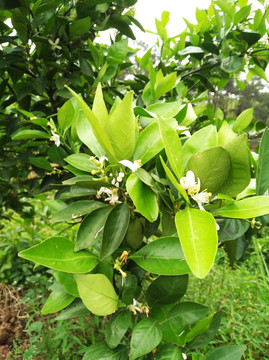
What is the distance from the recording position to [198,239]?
0.36 m

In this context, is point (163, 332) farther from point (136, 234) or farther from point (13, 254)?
point (13, 254)

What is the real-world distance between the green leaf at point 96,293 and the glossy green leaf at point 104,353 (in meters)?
0.09

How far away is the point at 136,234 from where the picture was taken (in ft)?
1.86

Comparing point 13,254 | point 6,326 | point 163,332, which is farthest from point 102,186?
point 13,254

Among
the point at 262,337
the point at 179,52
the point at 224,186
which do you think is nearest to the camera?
the point at 224,186

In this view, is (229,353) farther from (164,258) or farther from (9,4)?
(9,4)

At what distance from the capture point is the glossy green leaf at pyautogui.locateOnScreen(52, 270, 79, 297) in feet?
1.73

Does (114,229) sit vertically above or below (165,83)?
below

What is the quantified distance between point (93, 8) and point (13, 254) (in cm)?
160

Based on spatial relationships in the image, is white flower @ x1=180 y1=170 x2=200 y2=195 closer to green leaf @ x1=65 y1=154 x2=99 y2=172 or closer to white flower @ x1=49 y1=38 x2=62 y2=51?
green leaf @ x1=65 y1=154 x2=99 y2=172

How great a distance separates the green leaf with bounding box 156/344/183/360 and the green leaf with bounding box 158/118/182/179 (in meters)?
0.32

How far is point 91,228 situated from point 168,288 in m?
0.18

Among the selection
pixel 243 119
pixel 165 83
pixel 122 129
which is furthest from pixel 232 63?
pixel 122 129

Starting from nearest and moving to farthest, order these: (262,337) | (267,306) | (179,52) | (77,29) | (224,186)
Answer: (224,186)
(77,29)
(179,52)
(262,337)
(267,306)
